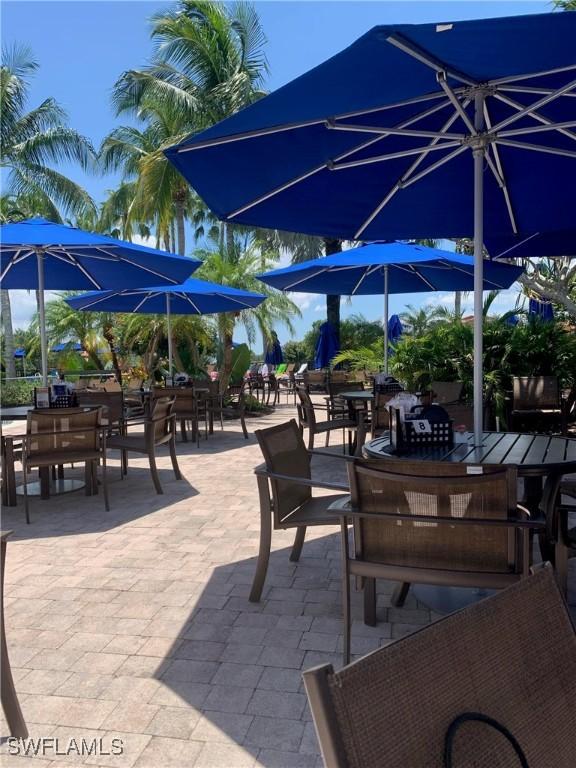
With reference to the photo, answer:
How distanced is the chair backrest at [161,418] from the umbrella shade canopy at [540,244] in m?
3.41

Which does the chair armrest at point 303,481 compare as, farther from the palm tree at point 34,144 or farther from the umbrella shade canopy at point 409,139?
the palm tree at point 34,144

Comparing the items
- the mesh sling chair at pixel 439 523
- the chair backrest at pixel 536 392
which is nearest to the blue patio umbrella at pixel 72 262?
the chair backrest at pixel 536 392

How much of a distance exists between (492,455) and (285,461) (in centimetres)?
105

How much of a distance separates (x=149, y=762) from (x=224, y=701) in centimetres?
39

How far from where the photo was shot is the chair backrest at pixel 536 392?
6.93 metres

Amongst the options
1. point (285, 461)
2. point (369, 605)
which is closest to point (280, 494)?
point (285, 461)

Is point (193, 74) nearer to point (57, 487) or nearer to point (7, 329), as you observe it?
point (7, 329)

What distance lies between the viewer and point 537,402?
6.99 metres

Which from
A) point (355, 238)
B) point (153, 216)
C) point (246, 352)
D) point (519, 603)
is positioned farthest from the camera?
point (153, 216)

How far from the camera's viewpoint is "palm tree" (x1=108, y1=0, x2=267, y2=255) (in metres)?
15.4

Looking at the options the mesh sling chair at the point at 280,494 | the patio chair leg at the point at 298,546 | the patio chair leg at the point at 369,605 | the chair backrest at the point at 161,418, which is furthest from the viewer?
the chair backrest at the point at 161,418

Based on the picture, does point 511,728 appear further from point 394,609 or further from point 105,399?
point 105,399

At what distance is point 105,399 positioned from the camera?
6555 mm

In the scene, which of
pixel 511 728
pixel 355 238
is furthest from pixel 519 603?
pixel 355 238
